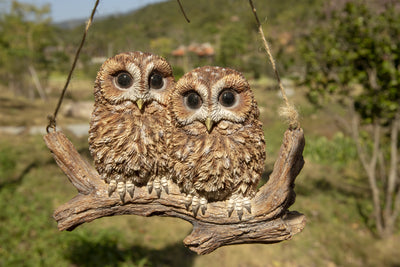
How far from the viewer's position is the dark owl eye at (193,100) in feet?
3.49

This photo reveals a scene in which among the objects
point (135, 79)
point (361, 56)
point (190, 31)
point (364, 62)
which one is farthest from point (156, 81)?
point (190, 31)

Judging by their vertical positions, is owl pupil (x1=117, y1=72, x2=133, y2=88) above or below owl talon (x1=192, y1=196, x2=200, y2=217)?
above

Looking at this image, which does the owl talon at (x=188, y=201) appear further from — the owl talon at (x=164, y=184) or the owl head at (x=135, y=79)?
the owl head at (x=135, y=79)

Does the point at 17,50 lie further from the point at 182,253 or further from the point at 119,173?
the point at 119,173

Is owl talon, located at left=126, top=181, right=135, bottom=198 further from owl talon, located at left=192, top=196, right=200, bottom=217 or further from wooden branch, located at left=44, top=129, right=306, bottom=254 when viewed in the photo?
owl talon, located at left=192, top=196, right=200, bottom=217

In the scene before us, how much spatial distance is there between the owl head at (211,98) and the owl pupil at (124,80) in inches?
8.1

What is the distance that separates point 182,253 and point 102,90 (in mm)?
3079

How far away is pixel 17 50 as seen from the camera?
873 centimetres

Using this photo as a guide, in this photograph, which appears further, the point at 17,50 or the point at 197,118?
the point at 17,50

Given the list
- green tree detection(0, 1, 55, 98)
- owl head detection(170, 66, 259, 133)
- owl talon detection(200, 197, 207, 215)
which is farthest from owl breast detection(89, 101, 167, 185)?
green tree detection(0, 1, 55, 98)

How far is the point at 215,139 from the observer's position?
1146 millimetres

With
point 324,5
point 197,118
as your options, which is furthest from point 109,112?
point 324,5

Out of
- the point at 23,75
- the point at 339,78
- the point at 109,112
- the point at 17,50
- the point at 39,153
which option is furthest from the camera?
the point at 23,75

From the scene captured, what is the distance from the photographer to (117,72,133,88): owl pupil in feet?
3.75
